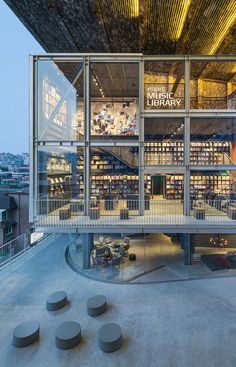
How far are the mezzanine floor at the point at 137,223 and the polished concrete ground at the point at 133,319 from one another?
8.06 feet

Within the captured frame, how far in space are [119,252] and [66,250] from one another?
388 centimetres

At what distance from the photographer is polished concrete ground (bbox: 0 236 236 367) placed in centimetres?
577

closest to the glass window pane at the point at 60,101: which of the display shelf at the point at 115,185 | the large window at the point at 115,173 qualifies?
the large window at the point at 115,173

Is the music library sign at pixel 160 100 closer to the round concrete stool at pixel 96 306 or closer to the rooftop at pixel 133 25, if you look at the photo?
the rooftop at pixel 133 25

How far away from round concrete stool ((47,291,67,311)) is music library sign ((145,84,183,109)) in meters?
8.98

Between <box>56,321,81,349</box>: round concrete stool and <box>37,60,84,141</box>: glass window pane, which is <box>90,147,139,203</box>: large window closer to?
<box>37,60,84,141</box>: glass window pane

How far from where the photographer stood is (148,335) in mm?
6555

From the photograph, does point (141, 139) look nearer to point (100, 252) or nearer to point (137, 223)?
point (137, 223)

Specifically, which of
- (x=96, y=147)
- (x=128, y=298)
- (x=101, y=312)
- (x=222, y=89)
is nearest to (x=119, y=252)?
(x=128, y=298)

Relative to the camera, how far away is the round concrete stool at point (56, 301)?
7789mm

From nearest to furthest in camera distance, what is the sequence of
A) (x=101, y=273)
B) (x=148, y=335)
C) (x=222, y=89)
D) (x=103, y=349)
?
(x=103, y=349) → (x=148, y=335) → (x=101, y=273) → (x=222, y=89)

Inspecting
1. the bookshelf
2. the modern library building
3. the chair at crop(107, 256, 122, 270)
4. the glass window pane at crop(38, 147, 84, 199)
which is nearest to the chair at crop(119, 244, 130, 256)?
the modern library building

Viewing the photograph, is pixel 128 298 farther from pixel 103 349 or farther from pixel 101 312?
pixel 103 349

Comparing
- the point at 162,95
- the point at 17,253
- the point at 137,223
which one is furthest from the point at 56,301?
the point at 162,95
